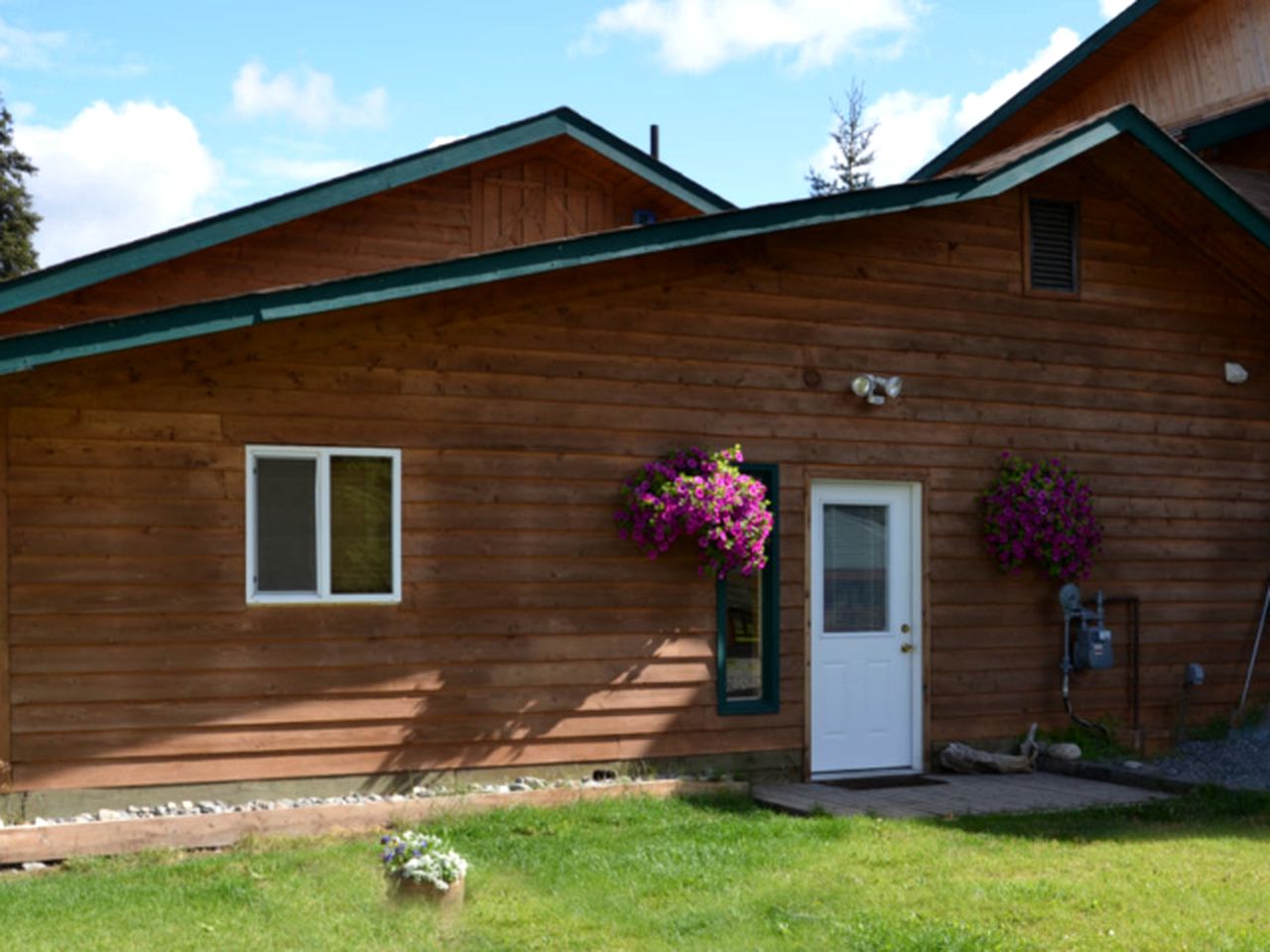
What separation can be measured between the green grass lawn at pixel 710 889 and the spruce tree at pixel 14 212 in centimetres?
2997

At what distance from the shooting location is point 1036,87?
17.4 meters

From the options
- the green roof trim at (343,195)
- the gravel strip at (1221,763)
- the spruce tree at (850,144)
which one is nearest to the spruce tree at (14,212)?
the spruce tree at (850,144)

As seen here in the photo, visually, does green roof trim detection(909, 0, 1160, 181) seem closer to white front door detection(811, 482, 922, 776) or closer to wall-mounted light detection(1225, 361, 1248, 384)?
wall-mounted light detection(1225, 361, 1248, 384)

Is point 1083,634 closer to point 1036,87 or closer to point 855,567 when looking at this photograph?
point 855,567

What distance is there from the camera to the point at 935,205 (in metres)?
10.5

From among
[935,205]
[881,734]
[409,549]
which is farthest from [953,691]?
[409,549]

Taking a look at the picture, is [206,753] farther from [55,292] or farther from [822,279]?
[822,279]

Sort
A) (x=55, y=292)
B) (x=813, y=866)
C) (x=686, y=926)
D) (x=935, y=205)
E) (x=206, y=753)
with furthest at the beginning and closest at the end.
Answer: (x=935, y=205), (x=55, y=292), (x=206, y=753), (x=813, y=866), (x=686, y=926)

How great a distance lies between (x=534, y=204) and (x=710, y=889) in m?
7.72

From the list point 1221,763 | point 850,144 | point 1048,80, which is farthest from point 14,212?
point 1221,763

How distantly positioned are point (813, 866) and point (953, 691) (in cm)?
388

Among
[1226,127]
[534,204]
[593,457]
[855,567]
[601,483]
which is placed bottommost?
[855,567]

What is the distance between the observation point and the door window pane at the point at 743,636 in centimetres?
1035

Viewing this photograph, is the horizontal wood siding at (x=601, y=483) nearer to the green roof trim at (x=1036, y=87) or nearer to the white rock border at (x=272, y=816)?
the white rock border at (x=272, y=816)
